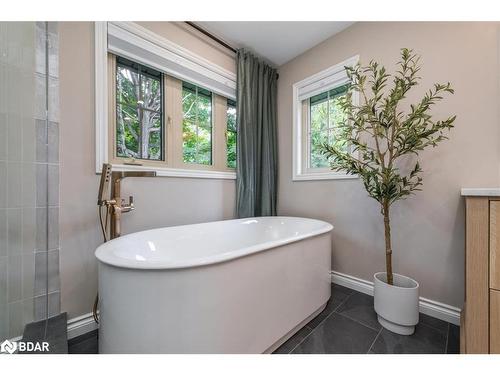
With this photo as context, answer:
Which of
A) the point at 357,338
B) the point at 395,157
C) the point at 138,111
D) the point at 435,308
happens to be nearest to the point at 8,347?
the point at 138,111

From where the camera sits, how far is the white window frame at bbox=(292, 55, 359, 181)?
1870 millimetres

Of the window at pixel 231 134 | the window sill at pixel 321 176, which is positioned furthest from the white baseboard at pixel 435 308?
the window at pixel 231 134

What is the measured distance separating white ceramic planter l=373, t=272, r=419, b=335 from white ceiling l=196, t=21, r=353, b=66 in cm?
213

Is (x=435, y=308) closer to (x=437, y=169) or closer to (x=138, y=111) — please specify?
(x=437, y=169)

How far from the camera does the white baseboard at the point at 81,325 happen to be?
1161mm

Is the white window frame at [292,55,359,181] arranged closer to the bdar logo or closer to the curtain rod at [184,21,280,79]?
the curtain rod at [184,21,280,79]

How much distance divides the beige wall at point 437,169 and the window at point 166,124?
4.08 feet

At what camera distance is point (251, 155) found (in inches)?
81.7

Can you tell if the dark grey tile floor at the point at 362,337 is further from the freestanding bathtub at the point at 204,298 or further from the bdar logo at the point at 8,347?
the bdar logo at the point at 8,347

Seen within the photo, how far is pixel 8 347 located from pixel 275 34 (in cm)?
274

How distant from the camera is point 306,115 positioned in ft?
7.36
